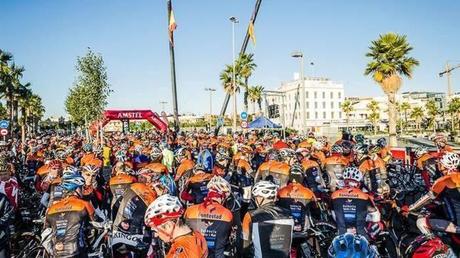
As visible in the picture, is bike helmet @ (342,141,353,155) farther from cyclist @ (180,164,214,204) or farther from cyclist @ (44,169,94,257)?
cyclist @ (44,169,94,257)

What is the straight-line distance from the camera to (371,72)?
3353cm

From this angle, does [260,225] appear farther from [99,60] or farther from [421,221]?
[99,60]

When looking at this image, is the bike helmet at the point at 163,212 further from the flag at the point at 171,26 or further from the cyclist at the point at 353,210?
the flag at the point at 171,26

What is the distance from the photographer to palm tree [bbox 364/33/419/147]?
106ft

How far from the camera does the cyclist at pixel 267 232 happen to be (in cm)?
484

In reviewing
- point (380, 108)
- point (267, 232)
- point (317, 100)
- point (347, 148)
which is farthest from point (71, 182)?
point (380, 108)

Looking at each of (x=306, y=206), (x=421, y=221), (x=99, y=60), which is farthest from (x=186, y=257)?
(x=99, y=60)

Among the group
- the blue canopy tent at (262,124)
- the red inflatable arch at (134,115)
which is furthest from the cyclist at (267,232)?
the blue canopy tent at (262,124)

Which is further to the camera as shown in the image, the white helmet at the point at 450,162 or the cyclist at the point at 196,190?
the cyclist at the point at 196,190

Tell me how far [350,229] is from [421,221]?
3.44 ft

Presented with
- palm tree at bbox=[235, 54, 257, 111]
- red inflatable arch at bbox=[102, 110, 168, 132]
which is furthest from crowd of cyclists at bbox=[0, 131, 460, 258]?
Result: palm tree at bbox=[235, 54, 257, 111]

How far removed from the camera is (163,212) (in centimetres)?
337

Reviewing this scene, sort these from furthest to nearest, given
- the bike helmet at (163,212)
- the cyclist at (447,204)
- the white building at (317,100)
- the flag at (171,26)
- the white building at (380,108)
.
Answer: the white building at (380,108), the white building at (317,100), the flag at (171,26), the cyclist at (447,204), the bike helmet at (163,212)

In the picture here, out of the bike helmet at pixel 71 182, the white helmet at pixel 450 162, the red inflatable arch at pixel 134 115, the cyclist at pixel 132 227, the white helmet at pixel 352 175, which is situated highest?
the red inflatable arch at pixel 134 115
